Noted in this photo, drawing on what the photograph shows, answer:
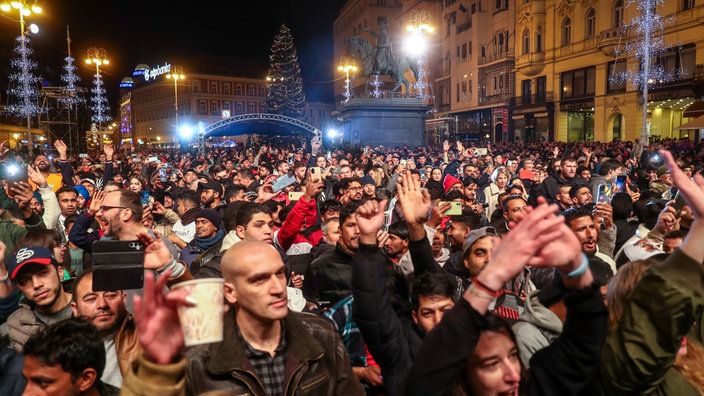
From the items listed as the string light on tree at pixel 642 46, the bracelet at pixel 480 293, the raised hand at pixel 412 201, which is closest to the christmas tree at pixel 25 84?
the raised hand at pixel 412 201

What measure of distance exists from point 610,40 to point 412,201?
3938 centimetres

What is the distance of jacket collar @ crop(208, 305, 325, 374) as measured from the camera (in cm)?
257

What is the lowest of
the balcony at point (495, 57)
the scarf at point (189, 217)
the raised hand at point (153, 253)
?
the scarf at point (189, 217)

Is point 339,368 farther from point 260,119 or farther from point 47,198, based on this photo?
point 260,119

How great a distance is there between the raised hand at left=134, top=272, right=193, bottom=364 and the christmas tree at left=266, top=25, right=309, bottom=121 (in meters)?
58.5

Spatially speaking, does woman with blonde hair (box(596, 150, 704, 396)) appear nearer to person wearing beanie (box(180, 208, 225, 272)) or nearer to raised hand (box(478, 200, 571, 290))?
raised hand (box(478, 200, 571, 290))

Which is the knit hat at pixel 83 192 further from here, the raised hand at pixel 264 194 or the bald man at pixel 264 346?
the bald man at pixel 264 346

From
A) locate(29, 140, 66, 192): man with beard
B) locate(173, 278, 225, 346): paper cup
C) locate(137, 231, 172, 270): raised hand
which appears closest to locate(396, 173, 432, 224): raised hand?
locate(137, 231, 172, 270): raised hand

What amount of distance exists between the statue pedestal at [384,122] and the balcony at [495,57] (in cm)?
2348

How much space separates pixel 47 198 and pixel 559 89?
1704 inches

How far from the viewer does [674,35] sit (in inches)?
1277

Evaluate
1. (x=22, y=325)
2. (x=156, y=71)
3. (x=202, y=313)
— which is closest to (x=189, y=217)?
(x=22, y=325)

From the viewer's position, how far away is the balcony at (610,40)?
3678 centimetres

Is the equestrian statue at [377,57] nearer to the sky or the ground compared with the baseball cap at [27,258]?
nearer to the sky
